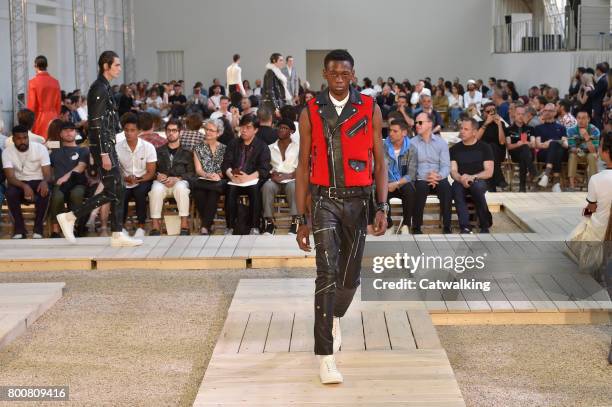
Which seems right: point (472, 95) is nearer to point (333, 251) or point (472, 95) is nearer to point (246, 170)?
point (246, 170)

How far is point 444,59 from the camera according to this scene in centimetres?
2803

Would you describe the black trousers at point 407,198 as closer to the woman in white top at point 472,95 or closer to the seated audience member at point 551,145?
the seated audience member at point 551,145

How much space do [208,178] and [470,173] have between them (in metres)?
2.27

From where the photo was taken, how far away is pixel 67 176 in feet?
28.3

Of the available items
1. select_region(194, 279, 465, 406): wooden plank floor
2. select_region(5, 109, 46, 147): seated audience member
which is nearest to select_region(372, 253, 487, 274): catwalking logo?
select_region(194, 279, 465, 406): wooden plank floor

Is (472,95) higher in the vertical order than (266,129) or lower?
higher

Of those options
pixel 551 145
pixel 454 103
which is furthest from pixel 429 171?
pixel 454 103

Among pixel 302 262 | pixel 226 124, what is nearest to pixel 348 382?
pixel 302 262

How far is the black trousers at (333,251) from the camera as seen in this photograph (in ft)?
13.6

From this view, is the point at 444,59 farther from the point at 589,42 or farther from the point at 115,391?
the point at 115,391

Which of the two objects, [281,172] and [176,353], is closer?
[176,353]

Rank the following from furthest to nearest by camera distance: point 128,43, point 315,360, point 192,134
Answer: point 128,43 → point 192,134 → point 315,360

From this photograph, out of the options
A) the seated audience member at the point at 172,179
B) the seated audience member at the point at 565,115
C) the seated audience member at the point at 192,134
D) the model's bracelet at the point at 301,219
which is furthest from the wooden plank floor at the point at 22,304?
the seated audience member at the point at 565,115

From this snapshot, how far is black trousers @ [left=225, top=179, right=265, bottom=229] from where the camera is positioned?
334 inches
